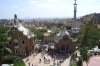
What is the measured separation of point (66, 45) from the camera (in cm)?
4872

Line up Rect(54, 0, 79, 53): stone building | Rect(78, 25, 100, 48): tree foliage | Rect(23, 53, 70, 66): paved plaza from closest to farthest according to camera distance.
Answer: Rect(23, 53, 70, 66): paved plaza → Rect(54, 0, 79, 53): stone building → Rect(78, 25, 100, 48): tree foliage

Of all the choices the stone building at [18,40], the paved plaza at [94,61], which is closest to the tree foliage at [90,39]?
the paved plaza at [94,61]

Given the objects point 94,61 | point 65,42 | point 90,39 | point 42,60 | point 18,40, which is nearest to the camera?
point 42,60

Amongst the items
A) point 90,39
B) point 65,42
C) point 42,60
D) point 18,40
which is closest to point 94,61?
point 65,42

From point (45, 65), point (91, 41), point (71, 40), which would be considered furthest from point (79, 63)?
point (91, 41)

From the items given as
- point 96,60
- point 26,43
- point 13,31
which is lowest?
point 96,60

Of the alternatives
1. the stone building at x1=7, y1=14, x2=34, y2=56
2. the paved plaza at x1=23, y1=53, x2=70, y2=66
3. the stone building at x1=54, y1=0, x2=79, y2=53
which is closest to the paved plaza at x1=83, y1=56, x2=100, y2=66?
the paved plaza at x1=23, y1=53, x2=70, y2=66

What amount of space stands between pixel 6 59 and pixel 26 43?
10.3m

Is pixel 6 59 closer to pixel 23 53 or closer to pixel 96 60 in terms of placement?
pixel 23 53

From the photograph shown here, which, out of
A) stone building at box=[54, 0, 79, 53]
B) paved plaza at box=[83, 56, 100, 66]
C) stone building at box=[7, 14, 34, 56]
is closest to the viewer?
paved plaza at box=[83, 56, 100, 66]

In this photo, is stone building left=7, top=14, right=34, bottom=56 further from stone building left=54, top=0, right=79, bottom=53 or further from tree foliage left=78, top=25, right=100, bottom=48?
tree foliage left=78, top=25, right=100, bottom=48

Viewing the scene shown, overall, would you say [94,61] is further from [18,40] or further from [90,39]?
[18,40]

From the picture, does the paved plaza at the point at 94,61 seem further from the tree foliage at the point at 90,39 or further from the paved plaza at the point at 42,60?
the tree foliage at the point at 90,39

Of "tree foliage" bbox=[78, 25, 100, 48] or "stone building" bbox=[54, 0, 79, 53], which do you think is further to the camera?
"tree foliage" bbox=[78, 25, 100, 48]
